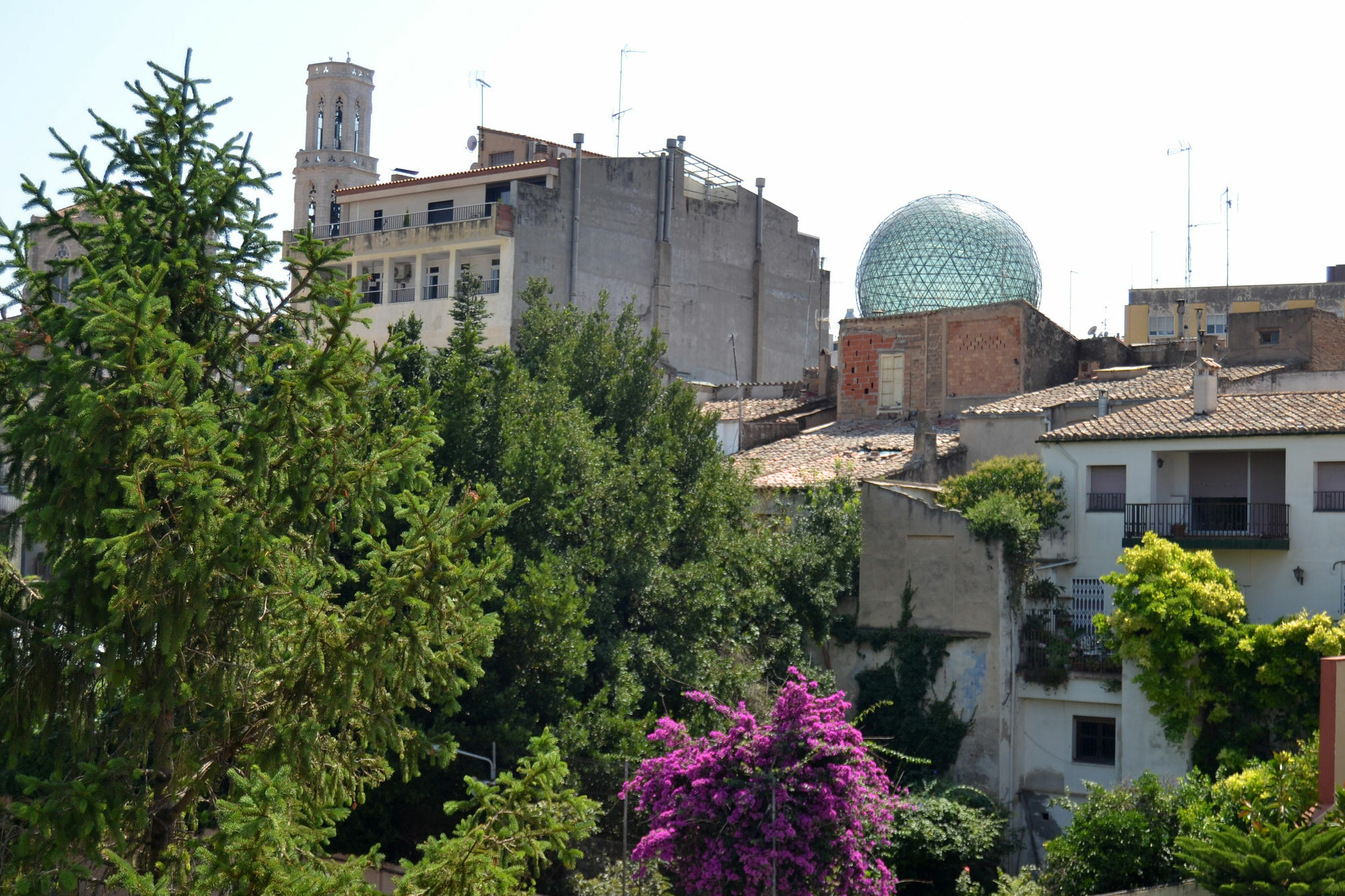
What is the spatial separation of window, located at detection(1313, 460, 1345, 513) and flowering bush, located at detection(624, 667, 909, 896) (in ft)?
28.9

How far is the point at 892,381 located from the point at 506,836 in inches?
1101

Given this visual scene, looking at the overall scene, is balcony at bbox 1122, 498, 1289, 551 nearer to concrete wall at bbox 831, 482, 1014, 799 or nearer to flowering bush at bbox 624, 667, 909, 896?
concrete wall at bbox 831, 482, 1014, 799

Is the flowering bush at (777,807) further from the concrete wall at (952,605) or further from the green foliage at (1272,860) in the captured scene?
the green foliage at (1272,860)

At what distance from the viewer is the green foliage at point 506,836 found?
11.6m

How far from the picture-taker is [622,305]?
139ft

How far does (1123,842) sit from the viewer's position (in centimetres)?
1991

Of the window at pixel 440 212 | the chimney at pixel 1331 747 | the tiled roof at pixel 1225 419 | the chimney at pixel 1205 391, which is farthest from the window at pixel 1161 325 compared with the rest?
the chimney at pixel 1331 747

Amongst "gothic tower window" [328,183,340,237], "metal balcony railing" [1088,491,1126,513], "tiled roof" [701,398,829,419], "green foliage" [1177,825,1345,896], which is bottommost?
"green foliage" [1177,825,1345,896]

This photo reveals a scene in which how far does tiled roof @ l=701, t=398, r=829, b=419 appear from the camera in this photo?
1503 inches

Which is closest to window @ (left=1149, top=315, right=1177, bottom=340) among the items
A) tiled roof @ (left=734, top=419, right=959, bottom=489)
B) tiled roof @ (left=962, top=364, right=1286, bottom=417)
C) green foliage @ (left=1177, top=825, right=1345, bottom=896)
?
tiled roof @ (left=962, top=364, right=1286, bottom=417)

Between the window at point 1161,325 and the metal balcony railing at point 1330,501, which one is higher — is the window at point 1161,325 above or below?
above

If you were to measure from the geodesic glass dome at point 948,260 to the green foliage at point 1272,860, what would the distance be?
29.6 m

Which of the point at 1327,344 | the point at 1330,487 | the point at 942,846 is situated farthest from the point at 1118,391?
the point at 942,846

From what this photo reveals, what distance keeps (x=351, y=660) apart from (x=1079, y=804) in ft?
42.8
